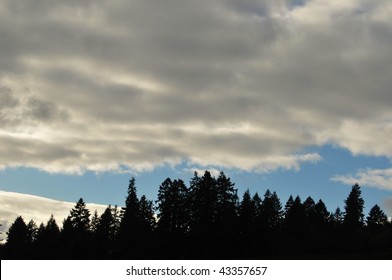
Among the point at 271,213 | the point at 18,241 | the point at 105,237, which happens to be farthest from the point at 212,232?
the point at 18,241

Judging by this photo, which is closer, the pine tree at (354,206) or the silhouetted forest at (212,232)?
the silhouetted forest at (212,232)

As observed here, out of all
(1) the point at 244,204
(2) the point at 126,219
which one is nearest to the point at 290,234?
(1) the point at 244,204

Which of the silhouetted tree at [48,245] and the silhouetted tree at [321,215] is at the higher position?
the silhouetted tree at [321,215]

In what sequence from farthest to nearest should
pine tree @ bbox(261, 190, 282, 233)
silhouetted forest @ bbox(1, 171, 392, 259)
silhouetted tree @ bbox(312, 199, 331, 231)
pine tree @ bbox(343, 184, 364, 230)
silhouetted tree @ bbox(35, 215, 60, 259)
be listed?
pine tree @ bbox(343, 184, 364, 230) → silhouetted tree @ bbox(35, 215, 60, 259) → silhouetted tree @ bbox(312, 199, 331, 231) → pine tree @ bbox(261, 190, 282, 233) → silhouetted forest @ bbox(1, 171, 392, 259)

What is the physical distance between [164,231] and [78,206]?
4609 centimetres

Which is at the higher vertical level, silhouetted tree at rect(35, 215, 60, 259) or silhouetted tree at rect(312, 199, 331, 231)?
silhouetted tree at rect(312, 199, 331, 231)

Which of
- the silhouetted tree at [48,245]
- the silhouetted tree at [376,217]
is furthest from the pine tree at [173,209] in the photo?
the silhouetted tree at [376,217]

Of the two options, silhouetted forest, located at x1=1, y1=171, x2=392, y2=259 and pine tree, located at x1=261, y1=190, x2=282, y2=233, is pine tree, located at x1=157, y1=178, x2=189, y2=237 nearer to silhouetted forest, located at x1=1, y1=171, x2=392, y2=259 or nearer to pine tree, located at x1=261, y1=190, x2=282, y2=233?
silhouetted forest, located at x1=1, y1=171, x2=392, y2=259

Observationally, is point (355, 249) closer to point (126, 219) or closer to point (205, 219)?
point (205, 219)

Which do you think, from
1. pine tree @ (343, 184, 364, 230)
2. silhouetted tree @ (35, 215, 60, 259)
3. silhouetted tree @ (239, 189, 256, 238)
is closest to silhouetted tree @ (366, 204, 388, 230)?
pine tree @ (343, 184, 364, 230)

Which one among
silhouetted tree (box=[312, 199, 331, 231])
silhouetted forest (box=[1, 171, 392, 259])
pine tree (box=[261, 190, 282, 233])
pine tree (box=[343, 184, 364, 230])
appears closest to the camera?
silhouetted forest (box=[1, 171, 392, 259])

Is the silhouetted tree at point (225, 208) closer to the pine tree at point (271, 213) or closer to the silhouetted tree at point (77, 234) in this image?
the pine tree at point (271, 213)

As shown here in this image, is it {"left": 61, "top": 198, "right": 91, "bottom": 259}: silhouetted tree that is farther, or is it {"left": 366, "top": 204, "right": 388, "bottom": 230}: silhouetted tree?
{"left": 366, "top": 204, "right": 388, "bottom": 230}: silhouetted tree
